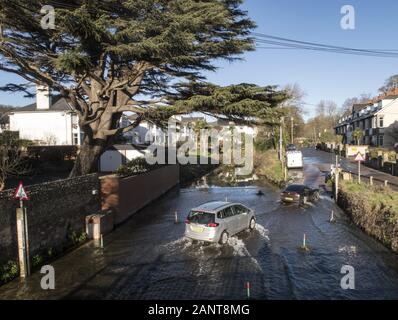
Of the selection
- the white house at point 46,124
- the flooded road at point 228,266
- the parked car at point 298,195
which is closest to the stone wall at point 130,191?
the flooded road at point 228,266

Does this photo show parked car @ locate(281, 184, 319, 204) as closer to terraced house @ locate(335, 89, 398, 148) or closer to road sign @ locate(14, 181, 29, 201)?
road sign @ locate(14, 181, 29, 201)

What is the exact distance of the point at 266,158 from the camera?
168 ft

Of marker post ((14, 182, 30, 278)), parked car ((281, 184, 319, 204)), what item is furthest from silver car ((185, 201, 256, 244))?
parked car ((281, 184, 319, 204))

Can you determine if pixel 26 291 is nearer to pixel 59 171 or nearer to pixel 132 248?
pixel 132 248

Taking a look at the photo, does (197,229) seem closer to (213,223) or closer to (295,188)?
(213,223)

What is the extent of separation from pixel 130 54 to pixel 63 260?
27.2ft

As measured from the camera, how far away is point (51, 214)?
14.6 meters

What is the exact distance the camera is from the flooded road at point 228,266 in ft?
35.1

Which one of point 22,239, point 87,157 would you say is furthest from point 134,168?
point 22,239

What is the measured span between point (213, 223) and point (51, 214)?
6.37 metres

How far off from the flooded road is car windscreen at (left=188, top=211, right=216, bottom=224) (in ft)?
3.54

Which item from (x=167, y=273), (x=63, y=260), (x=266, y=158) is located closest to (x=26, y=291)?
(x=63, y=260)

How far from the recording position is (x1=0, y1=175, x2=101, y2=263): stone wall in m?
11.9

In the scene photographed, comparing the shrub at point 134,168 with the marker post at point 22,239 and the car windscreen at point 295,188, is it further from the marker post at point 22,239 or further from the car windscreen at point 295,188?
the marker post at point 22,239
